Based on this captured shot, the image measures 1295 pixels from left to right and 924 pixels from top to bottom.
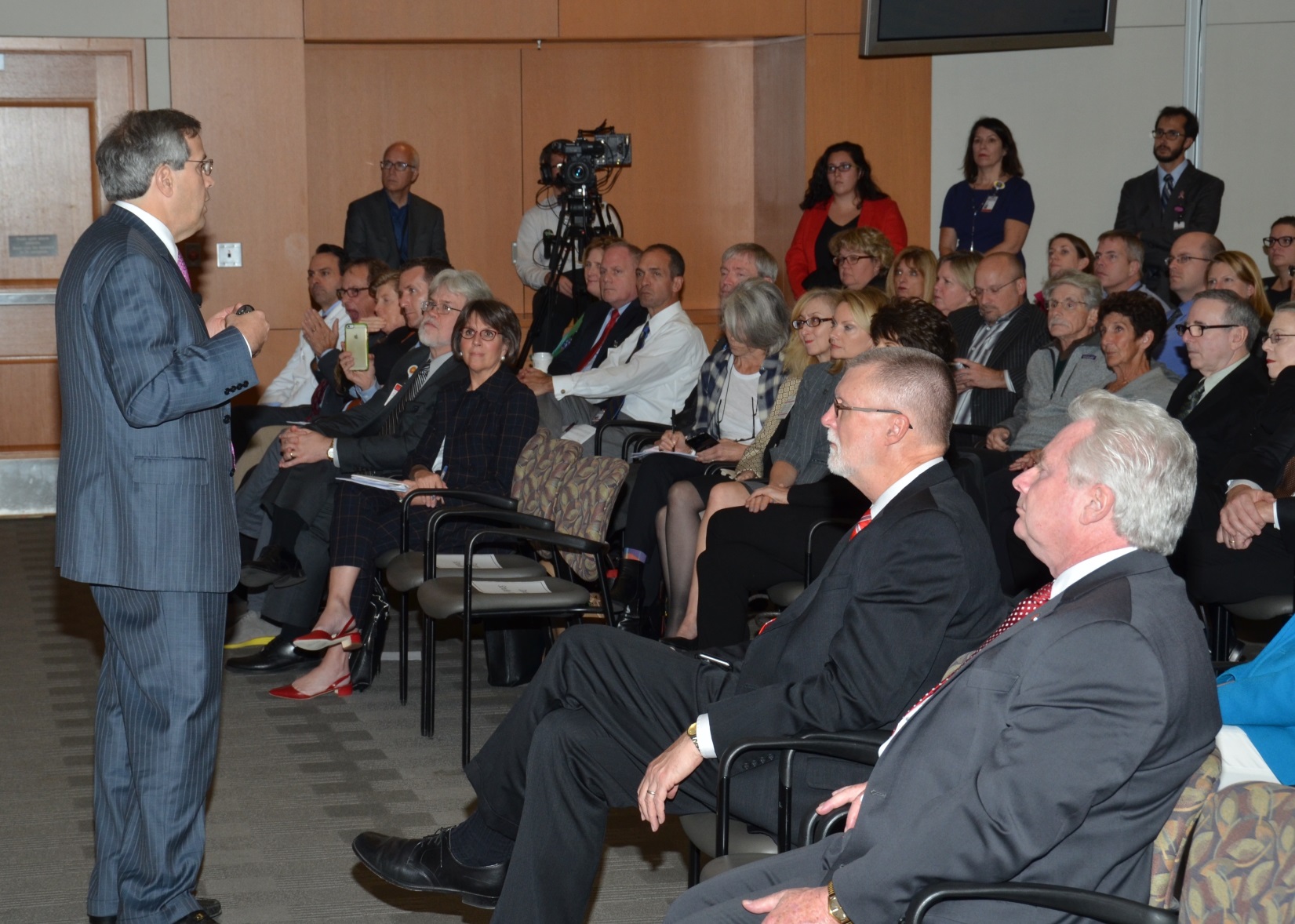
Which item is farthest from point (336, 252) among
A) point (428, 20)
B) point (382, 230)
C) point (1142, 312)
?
point (1142, 312)

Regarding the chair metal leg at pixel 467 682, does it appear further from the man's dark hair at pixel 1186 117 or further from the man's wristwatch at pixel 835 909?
the man's dark hair at pixel 1186 117

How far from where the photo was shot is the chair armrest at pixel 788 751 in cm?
210

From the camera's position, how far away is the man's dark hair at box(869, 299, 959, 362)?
3902 mm

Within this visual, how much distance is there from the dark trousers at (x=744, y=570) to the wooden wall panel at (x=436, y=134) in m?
5.10

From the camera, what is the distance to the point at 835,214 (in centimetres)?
718

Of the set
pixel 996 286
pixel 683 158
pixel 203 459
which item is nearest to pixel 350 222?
pixel 683 158

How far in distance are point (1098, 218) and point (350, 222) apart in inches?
173

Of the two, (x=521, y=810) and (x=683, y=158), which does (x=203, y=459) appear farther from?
(x=683, y=158)

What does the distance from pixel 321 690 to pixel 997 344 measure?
114 inches

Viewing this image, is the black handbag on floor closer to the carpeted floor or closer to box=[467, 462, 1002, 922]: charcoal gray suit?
the carpeted floor

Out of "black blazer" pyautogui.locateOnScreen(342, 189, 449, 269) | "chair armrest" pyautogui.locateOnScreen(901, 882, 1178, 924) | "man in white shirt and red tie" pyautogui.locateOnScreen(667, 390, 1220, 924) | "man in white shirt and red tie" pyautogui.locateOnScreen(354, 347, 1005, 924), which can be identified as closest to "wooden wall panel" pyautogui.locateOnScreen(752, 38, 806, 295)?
"black blazer" pyautogui.locateOnScreen(342, 189, 449, 269)

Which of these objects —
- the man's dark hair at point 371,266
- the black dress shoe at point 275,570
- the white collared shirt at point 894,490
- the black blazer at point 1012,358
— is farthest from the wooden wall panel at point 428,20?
the white collared shirt at point 894,490

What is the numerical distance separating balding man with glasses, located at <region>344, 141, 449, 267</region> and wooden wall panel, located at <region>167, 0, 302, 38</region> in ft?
3.03

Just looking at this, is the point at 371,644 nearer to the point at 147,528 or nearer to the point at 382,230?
the point at 147,528
